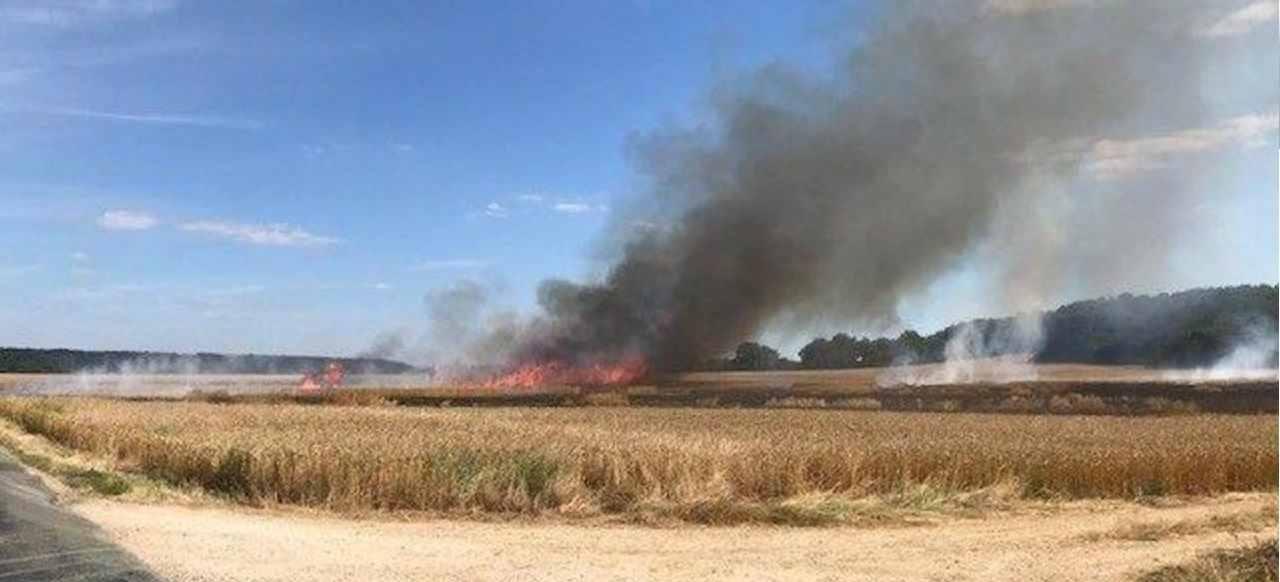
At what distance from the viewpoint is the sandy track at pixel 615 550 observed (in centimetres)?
1460

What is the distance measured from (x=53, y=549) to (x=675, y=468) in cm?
1072

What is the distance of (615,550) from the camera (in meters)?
16.4

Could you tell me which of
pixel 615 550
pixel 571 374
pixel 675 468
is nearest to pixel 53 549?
pixel 615 550

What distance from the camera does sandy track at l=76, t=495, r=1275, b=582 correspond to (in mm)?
14602

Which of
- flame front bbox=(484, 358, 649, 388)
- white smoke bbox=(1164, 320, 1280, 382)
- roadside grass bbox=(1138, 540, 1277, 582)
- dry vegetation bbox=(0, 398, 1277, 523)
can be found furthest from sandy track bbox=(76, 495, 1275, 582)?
white smoke bbox=(1164, 320, 1280, 382)

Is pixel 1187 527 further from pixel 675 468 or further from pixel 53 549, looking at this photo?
pixel 53 549

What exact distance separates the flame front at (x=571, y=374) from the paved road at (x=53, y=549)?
54.0 meters

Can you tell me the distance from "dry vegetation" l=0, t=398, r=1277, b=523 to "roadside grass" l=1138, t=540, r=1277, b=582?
6294 mm

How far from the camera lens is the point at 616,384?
71.6 m

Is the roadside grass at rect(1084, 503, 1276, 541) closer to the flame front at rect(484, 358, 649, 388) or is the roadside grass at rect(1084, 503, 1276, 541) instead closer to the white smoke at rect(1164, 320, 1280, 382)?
the flame front at rect(484, 358, 649, 388)

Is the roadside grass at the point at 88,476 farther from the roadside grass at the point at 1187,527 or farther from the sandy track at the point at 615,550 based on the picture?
the roadside grass at the point at 1187,527

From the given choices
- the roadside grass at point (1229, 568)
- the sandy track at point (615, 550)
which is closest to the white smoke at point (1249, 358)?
the sandy track at point (615, 550)

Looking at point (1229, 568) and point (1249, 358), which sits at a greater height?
point (1249, 358)

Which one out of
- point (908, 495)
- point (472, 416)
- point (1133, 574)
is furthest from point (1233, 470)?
point (472, 416)
